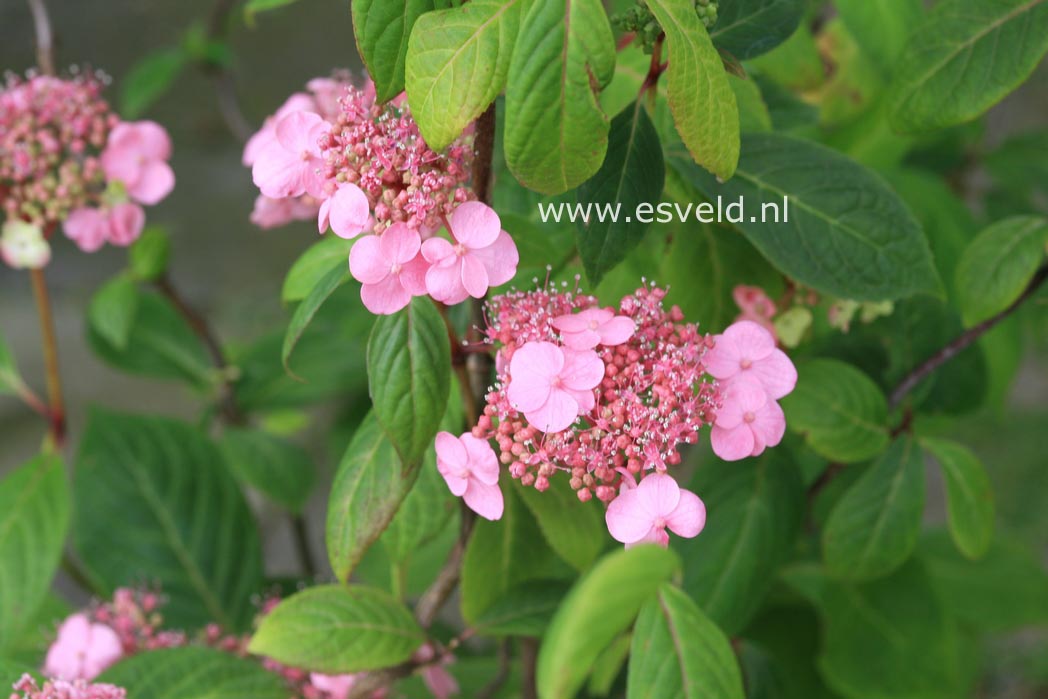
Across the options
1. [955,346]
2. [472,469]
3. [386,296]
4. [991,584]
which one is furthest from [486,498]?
[991,584]

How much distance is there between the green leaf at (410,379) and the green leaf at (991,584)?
956 millimetres

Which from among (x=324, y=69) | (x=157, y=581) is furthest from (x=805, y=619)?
(x=324, y=69)

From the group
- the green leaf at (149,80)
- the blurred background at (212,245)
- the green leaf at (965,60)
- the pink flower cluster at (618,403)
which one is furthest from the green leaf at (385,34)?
the blurred background at (212,245)

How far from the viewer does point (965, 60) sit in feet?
2.15

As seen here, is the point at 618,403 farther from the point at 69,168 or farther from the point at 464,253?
the point at 69,168

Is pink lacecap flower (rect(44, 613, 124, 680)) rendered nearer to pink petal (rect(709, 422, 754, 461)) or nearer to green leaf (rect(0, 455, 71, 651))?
green leaf (rect(0, 455, 71, 651))

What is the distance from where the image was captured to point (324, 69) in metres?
2.61

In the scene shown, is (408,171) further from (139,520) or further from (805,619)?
(805,619)

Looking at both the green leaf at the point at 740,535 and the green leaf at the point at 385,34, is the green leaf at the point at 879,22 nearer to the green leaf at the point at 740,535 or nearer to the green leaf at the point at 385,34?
the green leaf at the point at 740,535

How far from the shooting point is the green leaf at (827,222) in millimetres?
600

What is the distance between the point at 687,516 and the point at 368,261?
201mm

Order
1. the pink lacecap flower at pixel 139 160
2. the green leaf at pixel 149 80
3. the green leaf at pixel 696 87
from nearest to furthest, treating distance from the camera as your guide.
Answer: the green leaf at pixel 696 87 < the pink lacecap flower at pixel 139 160 < the green leaf at pixel 149 80

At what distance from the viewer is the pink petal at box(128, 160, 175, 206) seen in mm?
840

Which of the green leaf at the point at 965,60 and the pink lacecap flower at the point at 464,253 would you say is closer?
the pink lacecap flower at the point at 464,253
